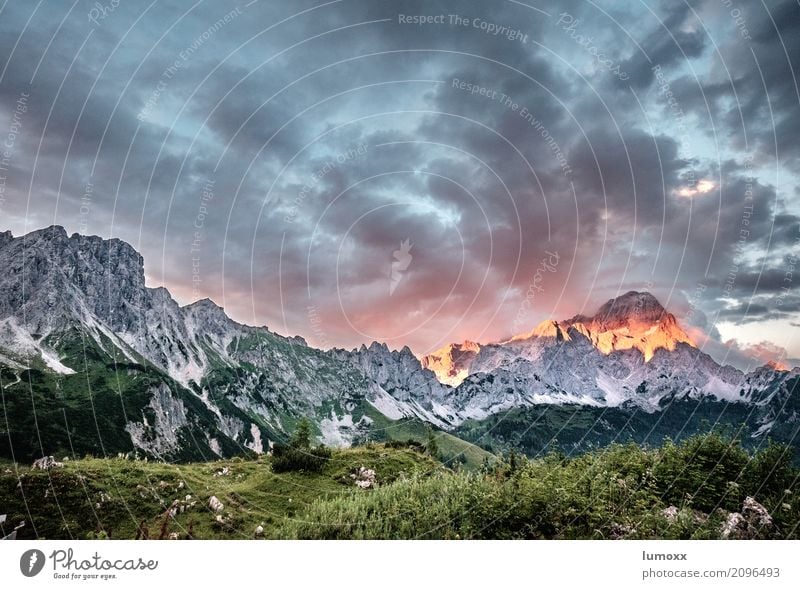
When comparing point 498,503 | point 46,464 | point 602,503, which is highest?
point 46,464

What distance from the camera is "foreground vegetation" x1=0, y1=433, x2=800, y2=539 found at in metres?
11.9

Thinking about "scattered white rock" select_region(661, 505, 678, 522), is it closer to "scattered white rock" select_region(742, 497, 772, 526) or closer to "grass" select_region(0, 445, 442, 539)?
"scattered white rock" select_region(742, 497, 772, 526)

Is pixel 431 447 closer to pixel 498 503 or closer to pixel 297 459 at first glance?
pixel 297 459

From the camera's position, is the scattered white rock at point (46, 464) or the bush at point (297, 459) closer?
the scattered white rock at point (46, 464)

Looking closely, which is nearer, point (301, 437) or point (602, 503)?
point (602, 503)

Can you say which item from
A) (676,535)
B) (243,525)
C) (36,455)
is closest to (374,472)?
(243,525)

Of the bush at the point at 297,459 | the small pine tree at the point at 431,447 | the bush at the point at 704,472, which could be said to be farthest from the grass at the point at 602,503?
the small pine tree at the point at 431,447

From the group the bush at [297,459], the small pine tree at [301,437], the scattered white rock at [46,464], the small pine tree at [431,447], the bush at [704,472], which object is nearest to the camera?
the bush at [704,472]

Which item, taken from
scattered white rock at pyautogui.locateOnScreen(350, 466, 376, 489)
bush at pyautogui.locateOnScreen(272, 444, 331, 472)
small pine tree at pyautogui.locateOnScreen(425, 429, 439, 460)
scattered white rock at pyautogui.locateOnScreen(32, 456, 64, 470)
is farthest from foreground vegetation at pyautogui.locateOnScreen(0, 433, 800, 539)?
small pine tree at pyautogui.locateOnScreen(425, 429, 439, 460)

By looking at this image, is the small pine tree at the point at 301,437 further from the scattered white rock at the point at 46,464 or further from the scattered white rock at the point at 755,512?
the scattered white rock at the point at 755,512

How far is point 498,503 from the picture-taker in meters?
12.1

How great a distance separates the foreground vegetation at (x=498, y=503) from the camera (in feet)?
39.1

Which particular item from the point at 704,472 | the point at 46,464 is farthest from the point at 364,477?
the point at 704,472
